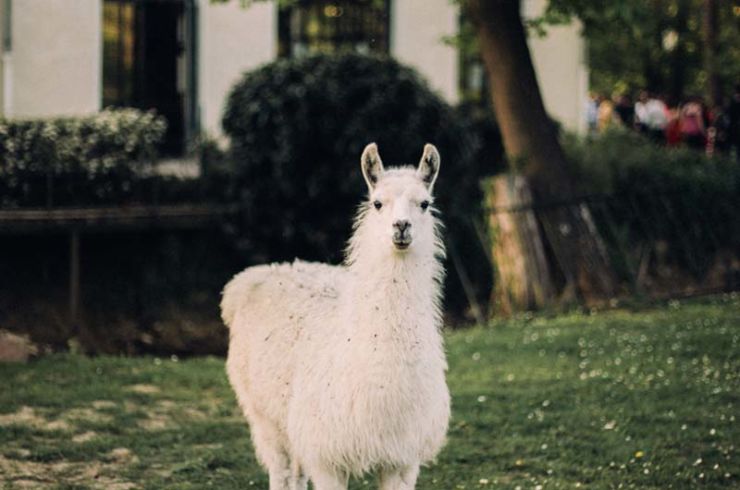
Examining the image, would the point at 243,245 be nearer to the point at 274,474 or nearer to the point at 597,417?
the point at 597,417

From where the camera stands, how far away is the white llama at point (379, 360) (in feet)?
20.5

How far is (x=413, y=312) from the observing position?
20.9 ft

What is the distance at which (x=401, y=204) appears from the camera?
6312 millimetres

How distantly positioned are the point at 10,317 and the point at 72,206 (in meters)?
1.42

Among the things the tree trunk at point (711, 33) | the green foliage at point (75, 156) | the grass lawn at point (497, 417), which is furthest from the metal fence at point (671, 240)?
the tree trunk at point (711, 33)

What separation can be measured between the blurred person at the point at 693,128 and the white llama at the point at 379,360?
20630 millimetres

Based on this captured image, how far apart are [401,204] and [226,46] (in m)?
14.1

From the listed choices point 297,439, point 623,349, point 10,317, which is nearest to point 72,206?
point 10,317

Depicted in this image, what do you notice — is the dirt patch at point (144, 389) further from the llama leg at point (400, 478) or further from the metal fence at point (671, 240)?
the metal fence at point (671, 240)

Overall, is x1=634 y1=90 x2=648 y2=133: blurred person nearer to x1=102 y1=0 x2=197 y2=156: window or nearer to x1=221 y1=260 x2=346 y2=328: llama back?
x1=102 y1=0 x2=197 y2=156: window

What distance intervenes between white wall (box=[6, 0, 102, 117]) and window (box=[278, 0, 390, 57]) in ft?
11.6

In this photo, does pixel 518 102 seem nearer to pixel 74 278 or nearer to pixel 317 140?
pixel 317 140

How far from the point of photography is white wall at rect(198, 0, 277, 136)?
1969 cm

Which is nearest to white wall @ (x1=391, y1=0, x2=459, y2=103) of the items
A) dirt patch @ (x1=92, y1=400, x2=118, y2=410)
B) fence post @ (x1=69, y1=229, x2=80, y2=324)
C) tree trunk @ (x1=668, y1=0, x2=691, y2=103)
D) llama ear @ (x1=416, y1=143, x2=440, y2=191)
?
fence post @ (x1=69, y1=229, x2=80, y2=324)
